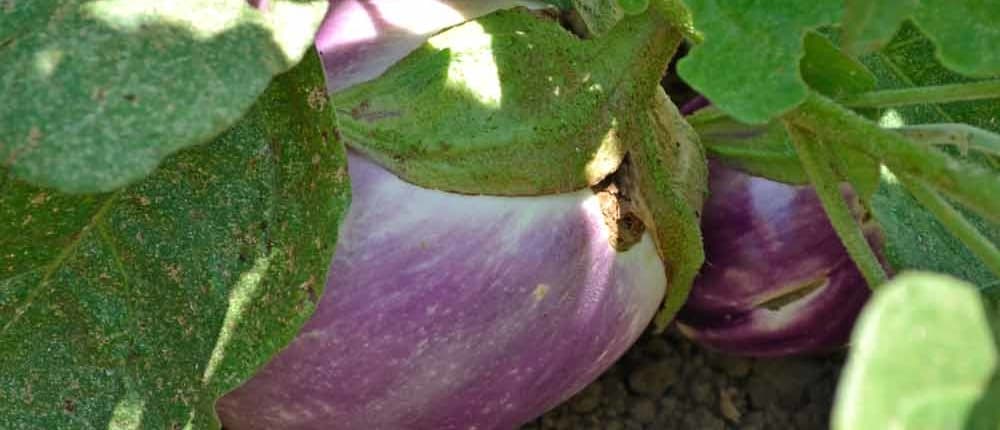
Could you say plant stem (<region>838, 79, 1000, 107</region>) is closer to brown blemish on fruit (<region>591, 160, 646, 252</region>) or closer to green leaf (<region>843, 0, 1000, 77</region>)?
green leaf (<region>843, 0, 1000, 77</region>)

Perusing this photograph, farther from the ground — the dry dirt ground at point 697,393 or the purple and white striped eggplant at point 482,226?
the purple and white striped eggplant at point 482,226

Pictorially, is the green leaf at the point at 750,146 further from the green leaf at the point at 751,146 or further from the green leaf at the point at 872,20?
the green leaf at the point at 872,20

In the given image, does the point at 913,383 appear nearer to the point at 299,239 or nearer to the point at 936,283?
the point at 936,283

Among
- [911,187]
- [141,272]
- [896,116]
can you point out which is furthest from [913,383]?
[896,116]

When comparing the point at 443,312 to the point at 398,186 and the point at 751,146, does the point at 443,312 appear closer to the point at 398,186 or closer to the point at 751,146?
the point at 398,186

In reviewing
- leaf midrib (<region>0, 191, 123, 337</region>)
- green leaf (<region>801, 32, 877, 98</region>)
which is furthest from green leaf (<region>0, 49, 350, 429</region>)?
green leaf (<region>801, 32, 877, 98</region>)

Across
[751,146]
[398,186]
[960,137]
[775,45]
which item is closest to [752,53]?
[775,45]

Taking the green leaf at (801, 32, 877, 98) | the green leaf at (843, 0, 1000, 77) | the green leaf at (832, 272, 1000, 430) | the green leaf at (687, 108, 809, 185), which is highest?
the green leaf at (832, 272, 1000, 430)

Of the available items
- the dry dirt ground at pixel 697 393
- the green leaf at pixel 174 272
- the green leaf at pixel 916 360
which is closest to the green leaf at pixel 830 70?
the green leaf at pixel 174 272
